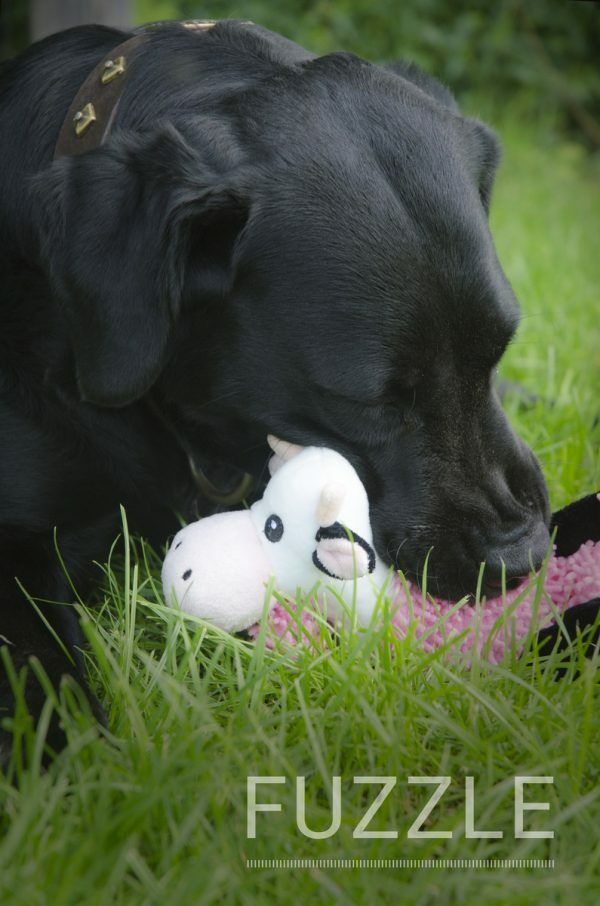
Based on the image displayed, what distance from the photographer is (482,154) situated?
2066 mm

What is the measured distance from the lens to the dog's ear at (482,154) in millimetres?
1991

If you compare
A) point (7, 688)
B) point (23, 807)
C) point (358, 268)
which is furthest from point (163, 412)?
point (23, 807)

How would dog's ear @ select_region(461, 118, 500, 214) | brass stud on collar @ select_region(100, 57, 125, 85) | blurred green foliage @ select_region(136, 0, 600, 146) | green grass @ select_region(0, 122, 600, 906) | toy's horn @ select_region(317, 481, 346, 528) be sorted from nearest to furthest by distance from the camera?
green grass @ select_region(0, 122, 600, 906)
toy's horn @ select_region(317, 481, 346, 528)
brass stud on collar @ select_region(100, 57, 125, 85)
dog's ear @ select_region(461, 118, 500, 214)
blurred green foliage @ select_region(136, 0, 600, 146)

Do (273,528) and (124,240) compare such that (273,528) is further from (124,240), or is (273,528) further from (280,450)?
(124,240)

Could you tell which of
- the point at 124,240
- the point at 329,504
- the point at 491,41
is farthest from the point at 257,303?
the point at 491,41

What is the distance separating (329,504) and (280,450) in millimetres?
226

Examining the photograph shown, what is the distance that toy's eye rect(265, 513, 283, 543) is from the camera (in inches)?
67.6

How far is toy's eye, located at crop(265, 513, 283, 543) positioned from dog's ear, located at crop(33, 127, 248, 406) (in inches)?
11.8

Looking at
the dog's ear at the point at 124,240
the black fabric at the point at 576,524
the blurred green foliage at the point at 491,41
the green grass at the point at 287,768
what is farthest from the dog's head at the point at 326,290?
the blurred green foliage at the point at 491,41

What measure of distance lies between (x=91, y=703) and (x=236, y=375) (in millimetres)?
605

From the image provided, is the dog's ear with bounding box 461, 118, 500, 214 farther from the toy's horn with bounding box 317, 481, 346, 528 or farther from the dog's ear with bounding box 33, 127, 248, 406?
the toy's horn with bounding box 317, 481, 346, 528

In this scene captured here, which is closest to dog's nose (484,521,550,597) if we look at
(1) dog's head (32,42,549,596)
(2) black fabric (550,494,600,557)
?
(1) dog's head (32,42,549,596)

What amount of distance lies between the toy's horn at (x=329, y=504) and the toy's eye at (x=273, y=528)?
0.09 m

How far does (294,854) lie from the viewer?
129cm
